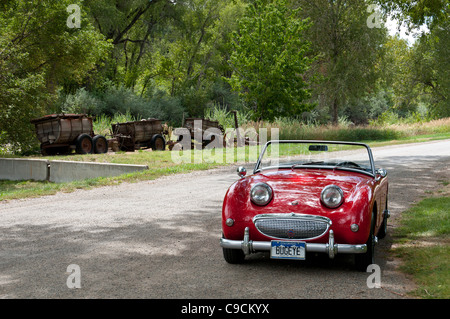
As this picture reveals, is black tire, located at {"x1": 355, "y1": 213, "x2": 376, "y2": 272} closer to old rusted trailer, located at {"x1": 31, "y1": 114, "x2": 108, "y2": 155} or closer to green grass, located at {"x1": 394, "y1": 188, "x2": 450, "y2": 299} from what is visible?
green grass, located at {"x1": 394, "y1": 188, "x2": 450, "y2": 299}

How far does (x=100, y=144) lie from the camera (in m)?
23.6

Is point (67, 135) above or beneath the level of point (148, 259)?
above

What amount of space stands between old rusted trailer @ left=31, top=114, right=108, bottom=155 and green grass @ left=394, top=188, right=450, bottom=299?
16593 mm

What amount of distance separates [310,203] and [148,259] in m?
2.05


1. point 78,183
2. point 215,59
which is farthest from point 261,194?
point 215,59

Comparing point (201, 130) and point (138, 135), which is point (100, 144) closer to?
point (138, 135)

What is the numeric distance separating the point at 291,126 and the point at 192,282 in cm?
2614

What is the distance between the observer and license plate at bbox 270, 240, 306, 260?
5328mm

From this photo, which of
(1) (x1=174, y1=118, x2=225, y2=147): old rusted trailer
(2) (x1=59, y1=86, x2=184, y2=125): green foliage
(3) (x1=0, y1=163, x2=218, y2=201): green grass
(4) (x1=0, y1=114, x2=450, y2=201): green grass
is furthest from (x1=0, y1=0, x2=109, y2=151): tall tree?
(2) (x1=59, y1=86, x2=184, y2=125): green foliage

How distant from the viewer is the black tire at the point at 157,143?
84.3 feet

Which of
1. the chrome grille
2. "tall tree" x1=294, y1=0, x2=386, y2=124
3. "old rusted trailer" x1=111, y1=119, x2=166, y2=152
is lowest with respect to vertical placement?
the chrome grille

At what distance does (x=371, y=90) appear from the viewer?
4862cm

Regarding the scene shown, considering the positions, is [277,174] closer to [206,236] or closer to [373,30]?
[206,236]
